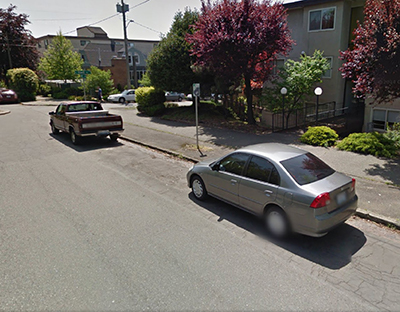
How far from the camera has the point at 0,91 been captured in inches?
1292

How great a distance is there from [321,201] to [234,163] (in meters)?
2.01

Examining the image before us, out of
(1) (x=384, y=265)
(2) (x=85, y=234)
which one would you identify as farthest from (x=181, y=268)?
(1) (x=384, y=265)

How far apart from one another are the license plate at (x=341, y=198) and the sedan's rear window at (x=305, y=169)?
0.43 meters

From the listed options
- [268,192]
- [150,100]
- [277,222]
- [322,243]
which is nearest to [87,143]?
[150,100]

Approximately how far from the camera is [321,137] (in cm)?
1200

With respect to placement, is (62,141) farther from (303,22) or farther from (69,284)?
(303,22)

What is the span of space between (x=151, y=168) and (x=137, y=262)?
5.49m

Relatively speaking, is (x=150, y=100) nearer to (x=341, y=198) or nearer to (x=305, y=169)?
(x=305, y=169)

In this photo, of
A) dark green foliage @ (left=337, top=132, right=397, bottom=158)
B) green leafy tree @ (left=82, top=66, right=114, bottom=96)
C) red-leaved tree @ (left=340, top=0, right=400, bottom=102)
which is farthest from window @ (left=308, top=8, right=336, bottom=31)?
green leafy tree @ (left=82, top=66, right=114, bottom=96)

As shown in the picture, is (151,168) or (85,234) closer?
(85,234)

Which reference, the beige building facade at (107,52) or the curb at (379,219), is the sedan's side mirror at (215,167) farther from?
the beige building facade at (107,52)

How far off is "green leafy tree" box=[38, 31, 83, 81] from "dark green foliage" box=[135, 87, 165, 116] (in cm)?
1880

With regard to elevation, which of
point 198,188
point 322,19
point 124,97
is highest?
point 322,19

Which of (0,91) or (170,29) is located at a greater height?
(170,29)
